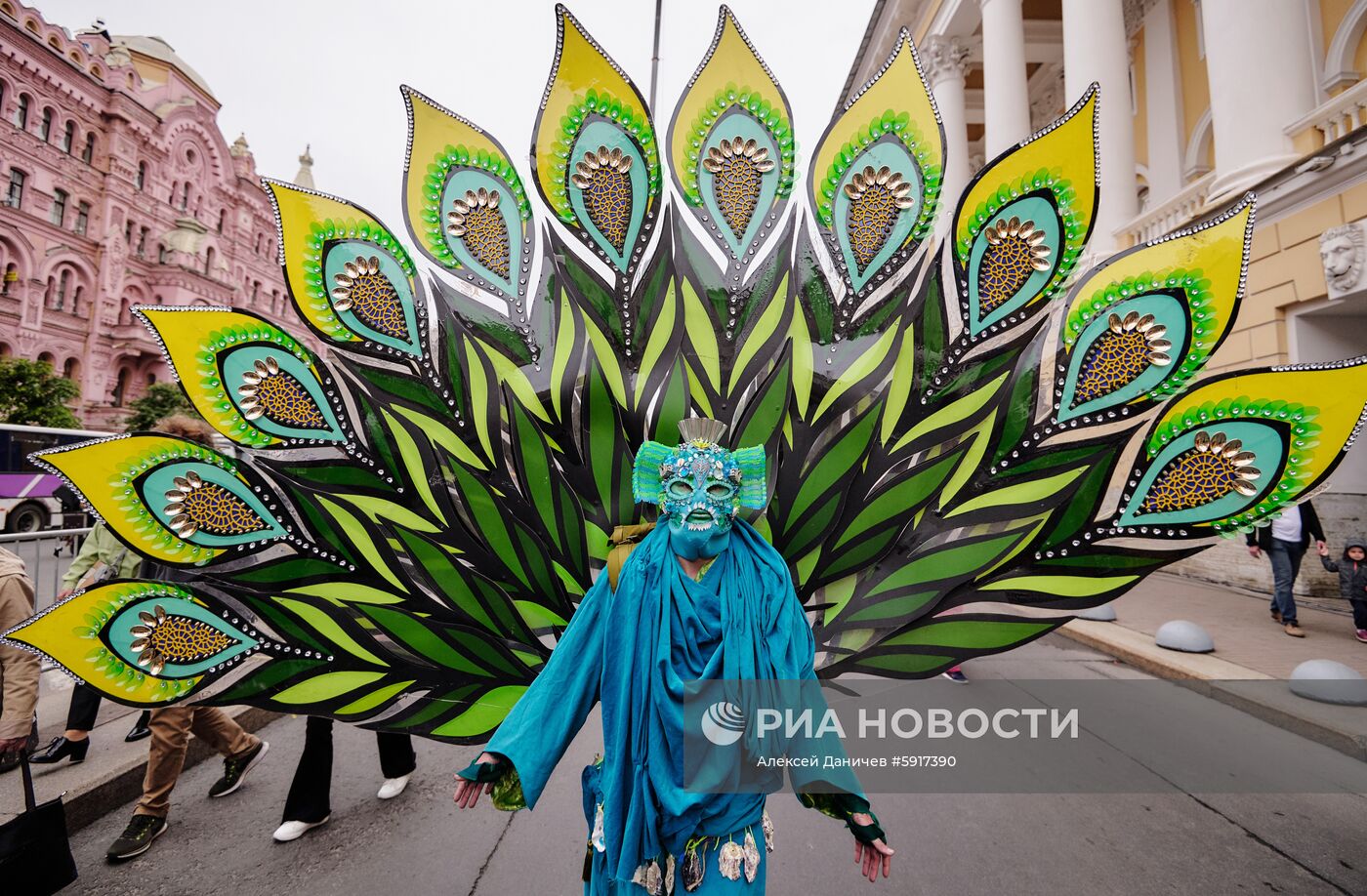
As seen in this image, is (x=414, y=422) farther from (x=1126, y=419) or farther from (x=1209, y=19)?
(x=1209, y=19)

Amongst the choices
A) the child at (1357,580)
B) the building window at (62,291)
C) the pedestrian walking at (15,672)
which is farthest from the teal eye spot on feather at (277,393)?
the building window at (62,291)

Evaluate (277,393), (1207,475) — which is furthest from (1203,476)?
(277,393)

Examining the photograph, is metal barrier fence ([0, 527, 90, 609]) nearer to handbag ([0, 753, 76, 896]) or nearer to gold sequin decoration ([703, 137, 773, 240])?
handbag ([0, 753, 76, 896])

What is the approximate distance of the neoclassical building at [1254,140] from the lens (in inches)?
274

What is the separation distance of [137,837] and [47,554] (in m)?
13.8

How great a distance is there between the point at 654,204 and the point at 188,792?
14.7ft

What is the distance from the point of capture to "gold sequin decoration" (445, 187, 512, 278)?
88.7 inches

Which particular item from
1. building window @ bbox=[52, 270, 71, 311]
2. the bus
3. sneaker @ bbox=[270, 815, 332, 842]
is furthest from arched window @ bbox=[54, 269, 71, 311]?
sneaker @ bbox=[270, 815, 332, 842]

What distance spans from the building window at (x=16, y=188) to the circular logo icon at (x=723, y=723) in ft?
123

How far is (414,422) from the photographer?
2.21 m

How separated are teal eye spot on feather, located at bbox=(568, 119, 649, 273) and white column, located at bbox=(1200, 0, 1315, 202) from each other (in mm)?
8905

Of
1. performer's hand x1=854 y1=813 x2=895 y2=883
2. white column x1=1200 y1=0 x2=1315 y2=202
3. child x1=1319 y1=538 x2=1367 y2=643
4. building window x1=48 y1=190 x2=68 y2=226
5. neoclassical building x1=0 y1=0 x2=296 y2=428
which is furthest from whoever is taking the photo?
building window x1=48 y1=190 x2=68 y2=226

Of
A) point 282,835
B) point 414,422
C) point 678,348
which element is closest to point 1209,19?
point 678,348

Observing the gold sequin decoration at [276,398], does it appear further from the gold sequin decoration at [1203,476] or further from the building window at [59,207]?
the building window at [59,207]
